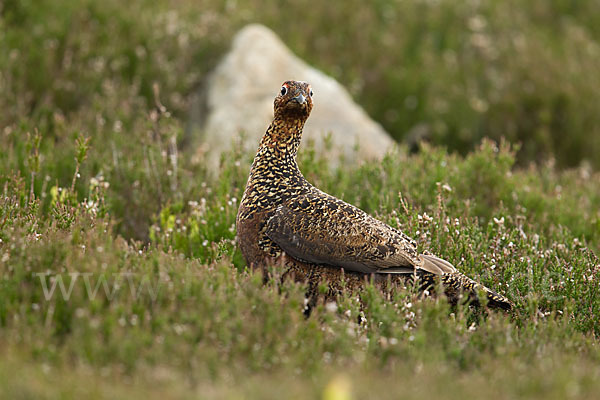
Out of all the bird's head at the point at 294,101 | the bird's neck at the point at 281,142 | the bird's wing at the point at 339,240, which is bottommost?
the bird's wing at the point at 339,240

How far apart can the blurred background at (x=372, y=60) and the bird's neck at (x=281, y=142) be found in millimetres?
2505

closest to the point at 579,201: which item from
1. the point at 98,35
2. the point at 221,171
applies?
the point at 221,171

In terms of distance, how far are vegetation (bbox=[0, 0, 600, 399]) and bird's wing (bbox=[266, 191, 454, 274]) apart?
0.23 m

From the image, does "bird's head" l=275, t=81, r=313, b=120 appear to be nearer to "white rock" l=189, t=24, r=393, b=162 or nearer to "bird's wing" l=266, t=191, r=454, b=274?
"bird's wing" l=266, t=191, r=454, b=274

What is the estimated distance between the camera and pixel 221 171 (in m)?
5.45

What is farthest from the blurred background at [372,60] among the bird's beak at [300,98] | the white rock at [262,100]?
the bird's beak at [300,98]

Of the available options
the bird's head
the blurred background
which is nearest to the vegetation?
the blurred background

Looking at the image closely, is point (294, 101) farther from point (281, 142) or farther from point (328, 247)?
point (328, 247)

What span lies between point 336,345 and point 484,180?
3.22m

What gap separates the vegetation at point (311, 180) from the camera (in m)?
2.62

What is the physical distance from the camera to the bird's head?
156 inches

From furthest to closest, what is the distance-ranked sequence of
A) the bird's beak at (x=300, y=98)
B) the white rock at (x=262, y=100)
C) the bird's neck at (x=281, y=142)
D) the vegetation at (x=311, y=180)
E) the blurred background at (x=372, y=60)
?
the white rock at (x=262, y=100) < the blurred background at (x=372, y=60) < the bird's neck at (x=281, y=142) < the bird's beak at (x=300, y=98) < the vegetation at (x=311, y=180)

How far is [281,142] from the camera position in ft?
13.5

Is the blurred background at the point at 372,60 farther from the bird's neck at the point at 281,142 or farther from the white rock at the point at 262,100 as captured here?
the bird's neck at the point at 281,142
